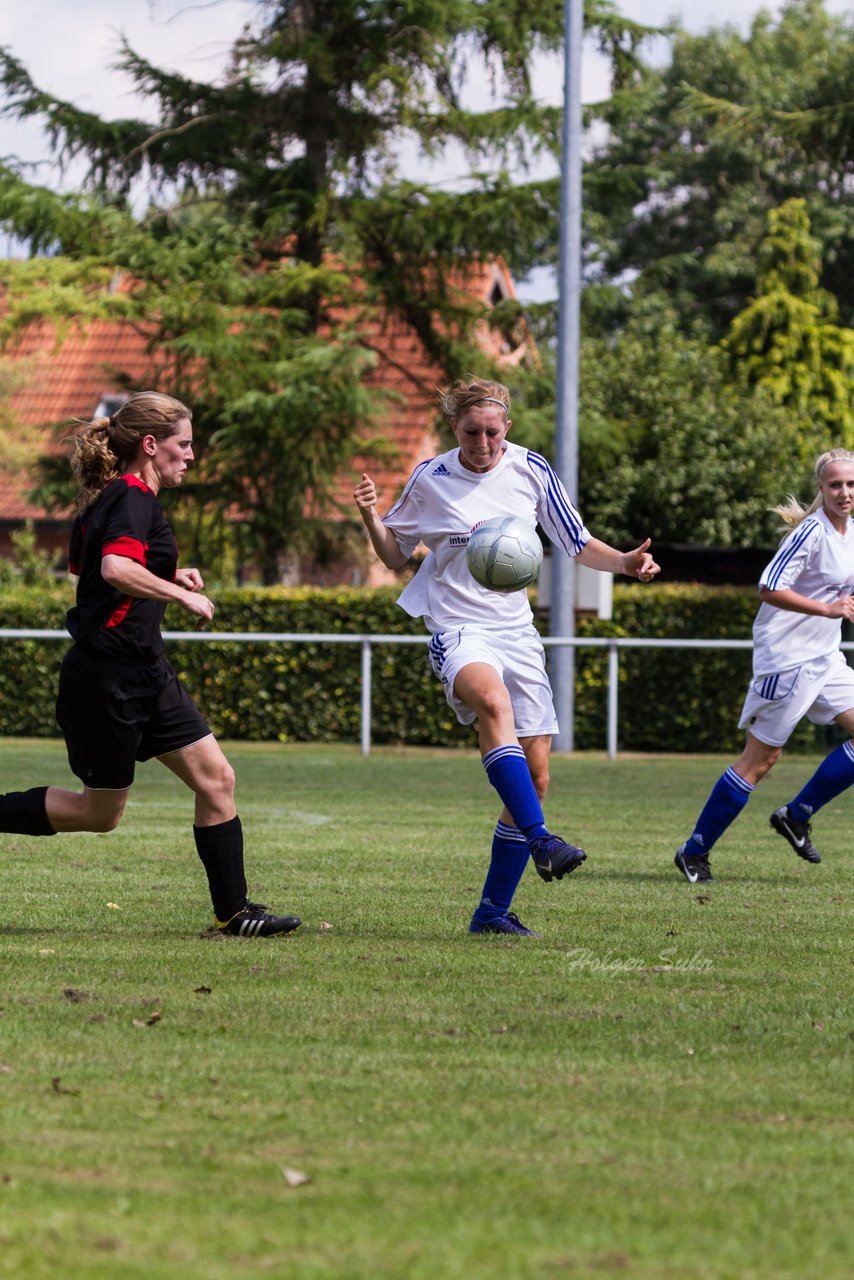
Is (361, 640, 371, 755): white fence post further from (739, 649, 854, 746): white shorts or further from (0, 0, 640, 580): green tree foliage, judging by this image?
(739, 649, 854, 746): white shorts

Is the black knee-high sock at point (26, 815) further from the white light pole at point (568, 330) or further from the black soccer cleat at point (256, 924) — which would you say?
the white light pole at point (568, 330)

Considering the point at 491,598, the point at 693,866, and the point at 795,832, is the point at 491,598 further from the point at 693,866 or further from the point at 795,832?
the point at 795,832

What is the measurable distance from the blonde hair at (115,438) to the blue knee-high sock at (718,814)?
11.7 ft

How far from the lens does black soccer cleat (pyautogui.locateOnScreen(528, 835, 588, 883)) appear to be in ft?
19.6

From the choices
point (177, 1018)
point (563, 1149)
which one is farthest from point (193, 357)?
point (563, 1149)

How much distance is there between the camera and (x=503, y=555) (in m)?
6.46

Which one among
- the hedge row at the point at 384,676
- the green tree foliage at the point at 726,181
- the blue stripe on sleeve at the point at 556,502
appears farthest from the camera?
the green tree foliage at the point at 726,181

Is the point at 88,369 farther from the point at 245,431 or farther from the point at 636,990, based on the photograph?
the point at 636,990

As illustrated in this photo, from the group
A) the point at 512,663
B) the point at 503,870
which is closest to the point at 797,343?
the point at 512,663

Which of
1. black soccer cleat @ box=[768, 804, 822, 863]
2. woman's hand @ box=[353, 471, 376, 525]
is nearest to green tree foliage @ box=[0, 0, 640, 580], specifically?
black soccer cleat @ box=[768, 804, 822, 863]

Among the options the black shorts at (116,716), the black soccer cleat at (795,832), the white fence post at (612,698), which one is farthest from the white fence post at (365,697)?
the black shorts at (116,716)

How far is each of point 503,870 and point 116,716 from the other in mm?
1558

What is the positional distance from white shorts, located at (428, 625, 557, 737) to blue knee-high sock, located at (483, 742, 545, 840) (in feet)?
0.79

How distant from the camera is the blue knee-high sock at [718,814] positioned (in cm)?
852
